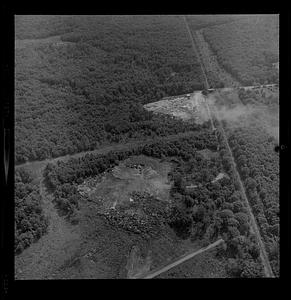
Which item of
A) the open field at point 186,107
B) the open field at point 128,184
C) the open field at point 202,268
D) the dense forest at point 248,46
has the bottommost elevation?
the open field at point 202,268

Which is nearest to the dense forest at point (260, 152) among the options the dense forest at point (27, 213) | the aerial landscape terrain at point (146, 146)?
the aerial landscape terrain at point (146, 146)

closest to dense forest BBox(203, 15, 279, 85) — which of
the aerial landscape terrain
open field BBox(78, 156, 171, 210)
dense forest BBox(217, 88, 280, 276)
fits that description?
the aerial landscape terrain

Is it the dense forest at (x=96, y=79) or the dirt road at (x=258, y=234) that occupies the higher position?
the dense forest at (x=96, y=79)

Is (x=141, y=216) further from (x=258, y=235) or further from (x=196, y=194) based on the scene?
(x=258, y=235)

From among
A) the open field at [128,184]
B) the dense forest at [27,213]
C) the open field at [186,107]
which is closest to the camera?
the dense forest at [27,213]

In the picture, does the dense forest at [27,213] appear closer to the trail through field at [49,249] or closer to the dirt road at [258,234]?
the trail through field at [49,249]

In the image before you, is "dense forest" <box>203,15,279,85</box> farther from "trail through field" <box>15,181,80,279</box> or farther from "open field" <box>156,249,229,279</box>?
"trail through field" <box>15,181,80,279</box>

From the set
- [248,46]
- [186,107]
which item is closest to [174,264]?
[186,107]
